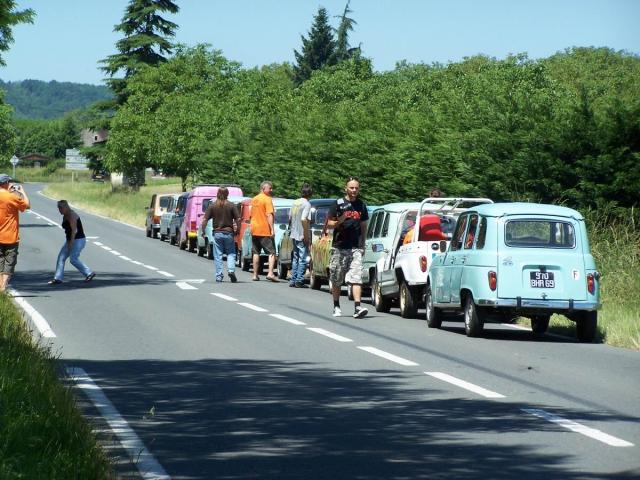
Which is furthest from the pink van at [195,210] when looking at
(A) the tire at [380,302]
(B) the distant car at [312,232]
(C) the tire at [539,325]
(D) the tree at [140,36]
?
(D) the tree at [140,36]

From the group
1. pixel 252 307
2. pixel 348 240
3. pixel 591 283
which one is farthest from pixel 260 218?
pixel 591 283

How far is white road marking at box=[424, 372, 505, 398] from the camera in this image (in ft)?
37.4

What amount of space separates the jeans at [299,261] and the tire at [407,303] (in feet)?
23.7

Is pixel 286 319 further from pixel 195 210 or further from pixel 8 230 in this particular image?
pixel 195 210

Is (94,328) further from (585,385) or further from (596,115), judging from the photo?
(596,115)

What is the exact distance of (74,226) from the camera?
87.7ft

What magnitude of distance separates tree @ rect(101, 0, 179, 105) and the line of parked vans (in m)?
81.1

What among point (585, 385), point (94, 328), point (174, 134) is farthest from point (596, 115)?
point (174, 134)

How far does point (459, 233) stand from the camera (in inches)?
728

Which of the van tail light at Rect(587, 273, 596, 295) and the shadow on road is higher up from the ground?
the van tail light at Rect(587, 273, 596, 295)

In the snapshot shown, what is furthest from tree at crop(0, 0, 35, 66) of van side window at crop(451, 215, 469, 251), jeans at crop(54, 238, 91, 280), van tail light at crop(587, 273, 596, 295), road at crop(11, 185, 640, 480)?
van tail light at crop(587, 273, 596, 295)

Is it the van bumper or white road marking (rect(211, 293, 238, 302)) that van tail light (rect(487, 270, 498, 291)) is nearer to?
the van bumper

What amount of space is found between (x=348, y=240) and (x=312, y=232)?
7.94 metres

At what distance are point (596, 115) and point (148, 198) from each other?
6564 centimetres
